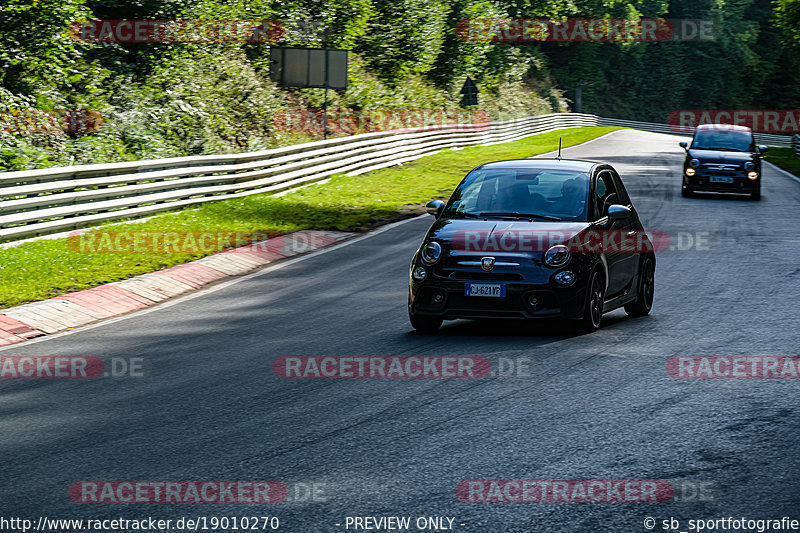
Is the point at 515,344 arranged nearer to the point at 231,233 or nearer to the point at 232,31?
the point at 231,233

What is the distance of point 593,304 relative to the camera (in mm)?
9844

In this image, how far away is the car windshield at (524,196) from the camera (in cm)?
1041

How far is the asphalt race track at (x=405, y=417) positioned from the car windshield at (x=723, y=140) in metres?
14.9

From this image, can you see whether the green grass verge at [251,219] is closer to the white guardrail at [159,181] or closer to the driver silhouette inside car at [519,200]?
the white guardrail at [159,181]

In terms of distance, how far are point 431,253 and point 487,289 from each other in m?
0.72

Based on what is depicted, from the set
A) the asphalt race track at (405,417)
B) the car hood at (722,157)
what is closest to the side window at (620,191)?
the asphalt race track at (405,417)

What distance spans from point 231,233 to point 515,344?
8849 mm

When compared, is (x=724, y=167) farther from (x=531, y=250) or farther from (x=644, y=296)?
(x=531, y=250)

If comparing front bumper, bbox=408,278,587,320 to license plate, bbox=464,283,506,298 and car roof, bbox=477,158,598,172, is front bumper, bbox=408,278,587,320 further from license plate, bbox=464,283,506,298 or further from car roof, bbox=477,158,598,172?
car roof, bbox=477,158,598,172

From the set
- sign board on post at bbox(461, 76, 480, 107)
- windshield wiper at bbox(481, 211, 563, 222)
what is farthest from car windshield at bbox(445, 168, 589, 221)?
sign board on post at bbox(461, 76, 480, 107)

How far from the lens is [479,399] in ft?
24.3

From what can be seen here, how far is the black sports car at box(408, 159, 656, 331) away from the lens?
9.53 m

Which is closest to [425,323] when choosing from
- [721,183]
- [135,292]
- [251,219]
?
[135,292]

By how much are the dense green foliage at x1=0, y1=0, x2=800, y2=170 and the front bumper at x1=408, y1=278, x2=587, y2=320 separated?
407 inches
